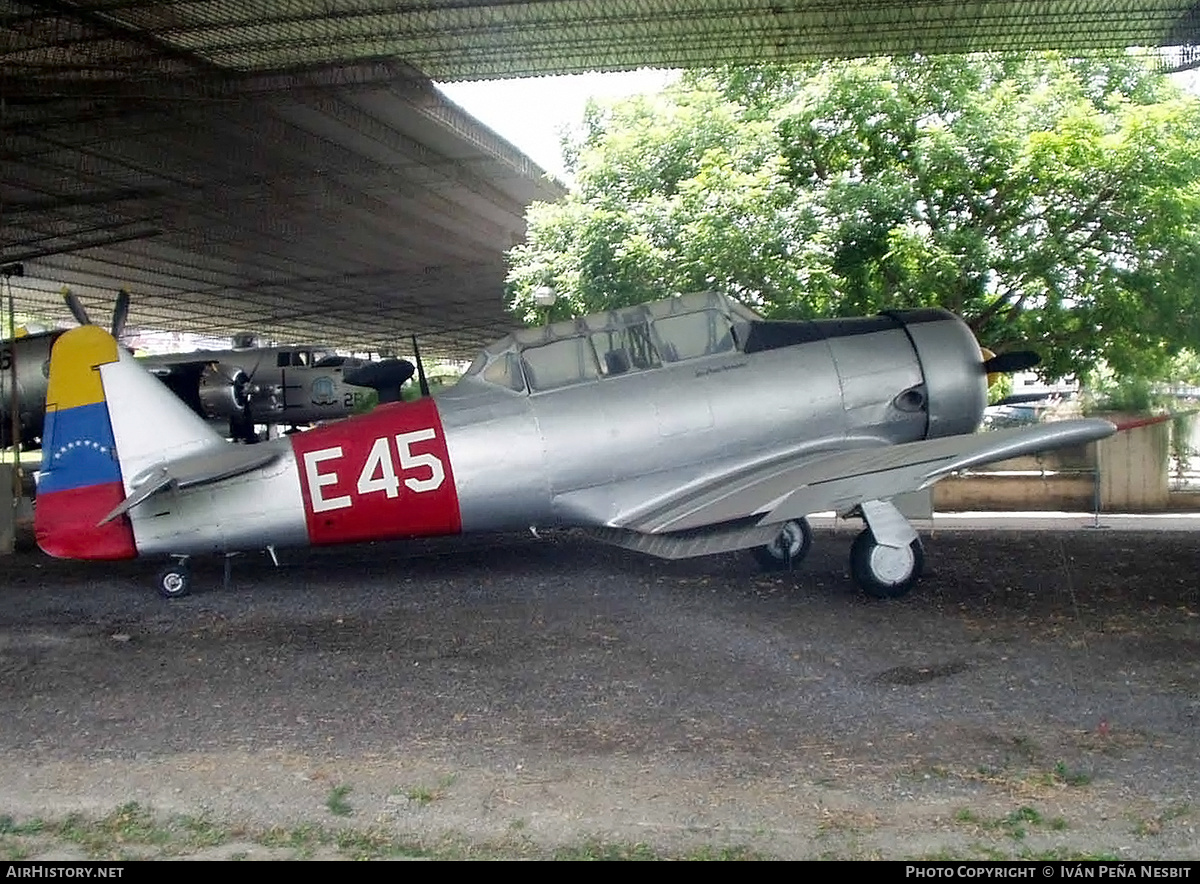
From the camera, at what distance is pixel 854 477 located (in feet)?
26.7

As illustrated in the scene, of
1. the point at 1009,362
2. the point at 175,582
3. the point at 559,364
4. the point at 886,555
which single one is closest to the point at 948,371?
the point at 1009,362

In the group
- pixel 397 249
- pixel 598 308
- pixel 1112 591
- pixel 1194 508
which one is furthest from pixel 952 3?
pixel 397 249

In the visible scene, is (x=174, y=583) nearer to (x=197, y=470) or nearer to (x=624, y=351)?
(x=197, y=470)

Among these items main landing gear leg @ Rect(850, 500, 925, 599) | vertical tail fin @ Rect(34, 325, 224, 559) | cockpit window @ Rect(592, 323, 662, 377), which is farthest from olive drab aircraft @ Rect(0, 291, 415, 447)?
main landing gear leg @ Rect(850, 500, 925, 599)

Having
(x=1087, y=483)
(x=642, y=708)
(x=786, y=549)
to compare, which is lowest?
(x=1087, y=483)

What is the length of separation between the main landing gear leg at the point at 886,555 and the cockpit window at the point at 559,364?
2859mm

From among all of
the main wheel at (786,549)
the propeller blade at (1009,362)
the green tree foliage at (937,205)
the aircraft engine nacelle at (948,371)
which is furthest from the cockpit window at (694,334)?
the green tree foliage at (937,205)

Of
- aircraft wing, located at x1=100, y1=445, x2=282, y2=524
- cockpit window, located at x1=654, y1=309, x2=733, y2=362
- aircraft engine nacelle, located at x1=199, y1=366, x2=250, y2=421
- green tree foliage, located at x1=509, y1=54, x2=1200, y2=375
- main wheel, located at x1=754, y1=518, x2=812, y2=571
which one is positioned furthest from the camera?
aircraft engine nacelle, located at x1=199, y1=366, x2=250, y2=421

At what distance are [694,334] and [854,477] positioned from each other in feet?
7.72

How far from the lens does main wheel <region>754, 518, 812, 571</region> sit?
10.4 meters

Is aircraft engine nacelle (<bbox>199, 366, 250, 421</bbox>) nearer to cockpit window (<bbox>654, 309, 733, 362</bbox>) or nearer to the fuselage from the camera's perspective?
the fuselage

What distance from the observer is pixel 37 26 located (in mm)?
12469

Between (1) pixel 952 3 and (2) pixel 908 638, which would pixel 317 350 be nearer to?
(1) pixel 952 3

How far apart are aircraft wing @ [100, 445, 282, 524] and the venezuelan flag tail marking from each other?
25cm
